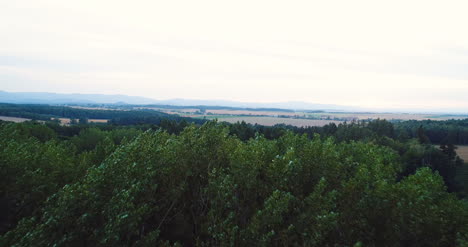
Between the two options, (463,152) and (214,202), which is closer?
(214,202)

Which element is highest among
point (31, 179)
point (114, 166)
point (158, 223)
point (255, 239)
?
point (114, 166)

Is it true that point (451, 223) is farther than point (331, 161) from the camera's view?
No

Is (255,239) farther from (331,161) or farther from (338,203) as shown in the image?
(331,161)

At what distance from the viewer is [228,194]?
16.0 meters

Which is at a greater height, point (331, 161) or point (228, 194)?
point (331, 161)

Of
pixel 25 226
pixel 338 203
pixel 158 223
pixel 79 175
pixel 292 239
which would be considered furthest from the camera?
pixel 79 175

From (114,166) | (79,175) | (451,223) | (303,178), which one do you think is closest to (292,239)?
(303,178)

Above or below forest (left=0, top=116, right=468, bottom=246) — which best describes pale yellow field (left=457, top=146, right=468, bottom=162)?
below

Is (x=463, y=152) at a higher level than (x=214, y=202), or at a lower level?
lower

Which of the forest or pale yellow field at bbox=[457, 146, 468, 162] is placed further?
pale yellow field at bbox=[457, 146, 468, 162]

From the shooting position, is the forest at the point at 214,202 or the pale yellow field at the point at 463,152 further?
the pale yellow field at the point at 463,152

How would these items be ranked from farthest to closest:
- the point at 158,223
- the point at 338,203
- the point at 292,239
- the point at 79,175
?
→ the point at 79,175
the point at 158,223
the point at 338,203
the point at 292,239

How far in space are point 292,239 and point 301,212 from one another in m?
1.86

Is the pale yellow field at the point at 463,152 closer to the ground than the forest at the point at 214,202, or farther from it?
closer to the ground
